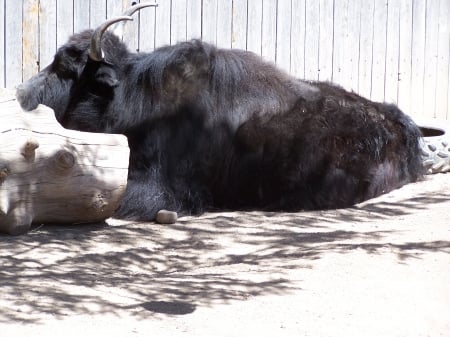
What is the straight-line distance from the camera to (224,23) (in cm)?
972

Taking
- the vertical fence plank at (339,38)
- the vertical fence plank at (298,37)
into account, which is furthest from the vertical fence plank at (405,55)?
the vertical fence plank at (298,37)

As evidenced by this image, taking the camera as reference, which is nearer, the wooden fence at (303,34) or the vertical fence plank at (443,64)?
the wooden fence at (303,34)

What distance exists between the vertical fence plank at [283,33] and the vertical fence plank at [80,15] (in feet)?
7.49

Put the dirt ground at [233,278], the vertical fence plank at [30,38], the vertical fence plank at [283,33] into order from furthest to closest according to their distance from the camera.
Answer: the vertical fence plank at [283,33], the vertical fence plank at [30,38], the dirt ground at [233,278]

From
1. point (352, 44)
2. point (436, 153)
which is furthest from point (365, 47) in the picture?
point (436, 153)

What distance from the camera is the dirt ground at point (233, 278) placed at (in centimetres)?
432

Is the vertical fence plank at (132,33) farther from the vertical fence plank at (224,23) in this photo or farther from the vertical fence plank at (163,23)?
the vertical fence plank at (224,23)

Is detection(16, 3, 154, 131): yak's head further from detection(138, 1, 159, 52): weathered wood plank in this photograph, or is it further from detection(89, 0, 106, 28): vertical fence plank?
detection(138, 1, 159, 52): weathered wood plank

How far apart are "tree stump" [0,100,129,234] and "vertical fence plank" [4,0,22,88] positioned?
2.07 meters

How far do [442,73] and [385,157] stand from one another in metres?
4.21

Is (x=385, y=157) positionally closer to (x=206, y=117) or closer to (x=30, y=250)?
(x=206, y=117)

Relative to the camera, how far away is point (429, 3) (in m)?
11.8

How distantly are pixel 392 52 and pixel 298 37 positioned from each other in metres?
1.57

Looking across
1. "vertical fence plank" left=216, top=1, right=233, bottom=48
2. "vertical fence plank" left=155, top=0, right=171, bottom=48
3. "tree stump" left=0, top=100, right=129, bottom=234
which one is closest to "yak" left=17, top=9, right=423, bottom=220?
"tree stump" left=0, top=100, right=129, bottom=234
